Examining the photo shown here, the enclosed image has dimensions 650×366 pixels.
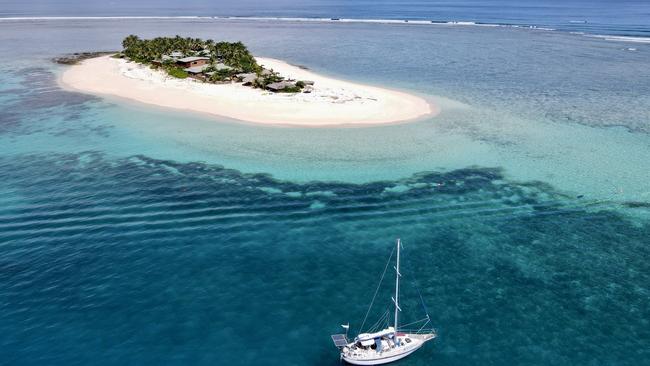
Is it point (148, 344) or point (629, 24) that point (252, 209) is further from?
point (629, 24)

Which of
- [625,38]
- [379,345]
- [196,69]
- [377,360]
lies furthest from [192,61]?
[625,38]

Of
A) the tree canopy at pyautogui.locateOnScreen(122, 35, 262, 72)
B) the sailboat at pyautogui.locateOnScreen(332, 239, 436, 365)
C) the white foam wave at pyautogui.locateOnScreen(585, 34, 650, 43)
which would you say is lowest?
the sailboat at pyautogui.locateOnScreen(332, 239, 436, 365)

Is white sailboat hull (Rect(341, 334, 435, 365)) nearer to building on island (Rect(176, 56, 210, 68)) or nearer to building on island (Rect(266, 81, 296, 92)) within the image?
building on island (Rect(266, 81, 296, 92))

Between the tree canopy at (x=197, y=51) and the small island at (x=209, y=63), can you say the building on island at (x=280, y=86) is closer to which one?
the small island at (x=209, y=63)

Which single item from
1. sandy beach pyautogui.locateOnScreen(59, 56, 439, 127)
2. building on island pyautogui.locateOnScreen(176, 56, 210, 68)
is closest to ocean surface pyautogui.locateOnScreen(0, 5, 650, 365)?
sandy beach pyautogui.locateOnScreen(59, 56, 439, 127)

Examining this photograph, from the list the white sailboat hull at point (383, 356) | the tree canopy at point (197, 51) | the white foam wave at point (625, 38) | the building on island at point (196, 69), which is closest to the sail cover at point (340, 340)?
the white sailboat hull at point (383, 356)

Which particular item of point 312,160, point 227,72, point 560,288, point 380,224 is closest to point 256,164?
point 312,160
